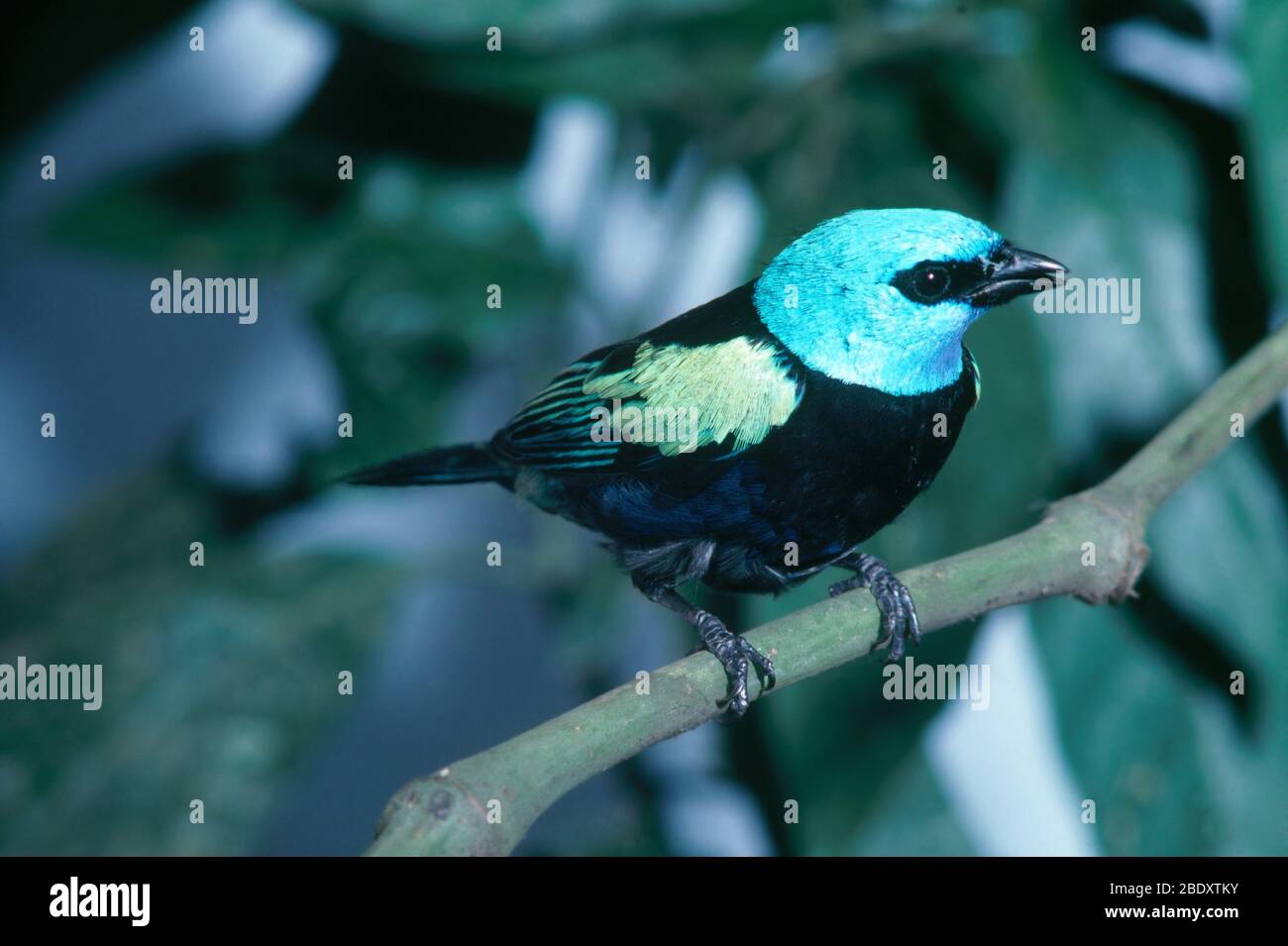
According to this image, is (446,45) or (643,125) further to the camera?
(643,125)

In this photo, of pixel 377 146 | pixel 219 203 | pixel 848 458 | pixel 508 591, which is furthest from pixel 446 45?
pixel 508 591

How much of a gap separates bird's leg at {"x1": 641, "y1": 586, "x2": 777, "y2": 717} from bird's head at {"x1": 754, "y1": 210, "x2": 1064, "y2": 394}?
24 cm

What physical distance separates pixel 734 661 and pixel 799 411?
21 centimetres

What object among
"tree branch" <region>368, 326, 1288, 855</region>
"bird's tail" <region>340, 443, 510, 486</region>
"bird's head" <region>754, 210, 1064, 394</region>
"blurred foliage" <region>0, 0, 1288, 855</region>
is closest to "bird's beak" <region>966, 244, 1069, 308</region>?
"bird's head" <region>754, 210, 1064, 394</region>

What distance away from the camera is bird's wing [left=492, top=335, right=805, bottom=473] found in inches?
39.5

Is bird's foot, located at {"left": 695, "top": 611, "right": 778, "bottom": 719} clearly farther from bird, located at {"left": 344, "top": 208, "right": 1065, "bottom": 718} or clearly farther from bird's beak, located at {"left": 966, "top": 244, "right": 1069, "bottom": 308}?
bird's beak, located at {"left": 966, "top": 244, "right": 1069, "bottom": 308}

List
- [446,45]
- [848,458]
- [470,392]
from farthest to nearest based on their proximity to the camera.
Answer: [470,392] < [446,45] < [848,458]

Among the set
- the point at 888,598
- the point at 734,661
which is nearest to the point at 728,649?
the point at 734,661

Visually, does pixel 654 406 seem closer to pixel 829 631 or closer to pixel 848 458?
pixel 848 458

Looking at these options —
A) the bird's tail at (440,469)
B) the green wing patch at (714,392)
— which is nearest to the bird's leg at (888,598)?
the green wing patch at (714,392)

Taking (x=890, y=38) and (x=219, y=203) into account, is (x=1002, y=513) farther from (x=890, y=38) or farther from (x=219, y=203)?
(x=219, y=203)

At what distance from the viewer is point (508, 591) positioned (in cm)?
223

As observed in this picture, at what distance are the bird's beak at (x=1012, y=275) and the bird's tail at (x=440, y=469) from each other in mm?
517

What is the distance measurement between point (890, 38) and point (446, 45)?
0.56 meters
